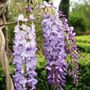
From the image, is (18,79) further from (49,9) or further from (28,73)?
(49,9)

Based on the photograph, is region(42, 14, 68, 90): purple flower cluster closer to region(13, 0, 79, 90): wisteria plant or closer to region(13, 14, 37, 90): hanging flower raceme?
region(13, 0, 79, 90): wisteria plant

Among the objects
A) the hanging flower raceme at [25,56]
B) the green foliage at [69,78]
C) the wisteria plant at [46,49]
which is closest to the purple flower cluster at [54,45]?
the wisteria plant at [46,49]

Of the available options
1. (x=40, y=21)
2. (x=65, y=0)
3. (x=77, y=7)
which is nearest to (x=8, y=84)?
(x=40, y=21)

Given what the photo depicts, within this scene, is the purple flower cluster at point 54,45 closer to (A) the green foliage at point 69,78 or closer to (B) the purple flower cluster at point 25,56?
(B) the purple flower cluster at point 25,56

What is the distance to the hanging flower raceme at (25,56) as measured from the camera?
2.80m

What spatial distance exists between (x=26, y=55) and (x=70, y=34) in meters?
0.73

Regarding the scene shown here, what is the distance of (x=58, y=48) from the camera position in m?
3.11

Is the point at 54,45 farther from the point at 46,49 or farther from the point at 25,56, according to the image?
the point at 25,56

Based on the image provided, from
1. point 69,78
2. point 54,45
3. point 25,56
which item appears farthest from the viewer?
point 69,78

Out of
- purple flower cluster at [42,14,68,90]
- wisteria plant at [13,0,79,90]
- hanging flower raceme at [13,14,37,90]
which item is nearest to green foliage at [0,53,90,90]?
wisteria plant at [13,0,79,90]

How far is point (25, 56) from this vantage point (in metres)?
2.79

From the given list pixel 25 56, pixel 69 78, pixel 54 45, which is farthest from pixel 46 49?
pixel 69 78

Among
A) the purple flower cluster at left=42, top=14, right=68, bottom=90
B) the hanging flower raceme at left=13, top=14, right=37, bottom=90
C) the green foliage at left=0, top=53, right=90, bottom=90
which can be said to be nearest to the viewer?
the hanging flower raceme at left=13, top=14, right=37, bottom=90

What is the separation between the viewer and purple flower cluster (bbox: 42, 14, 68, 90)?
3074mm
